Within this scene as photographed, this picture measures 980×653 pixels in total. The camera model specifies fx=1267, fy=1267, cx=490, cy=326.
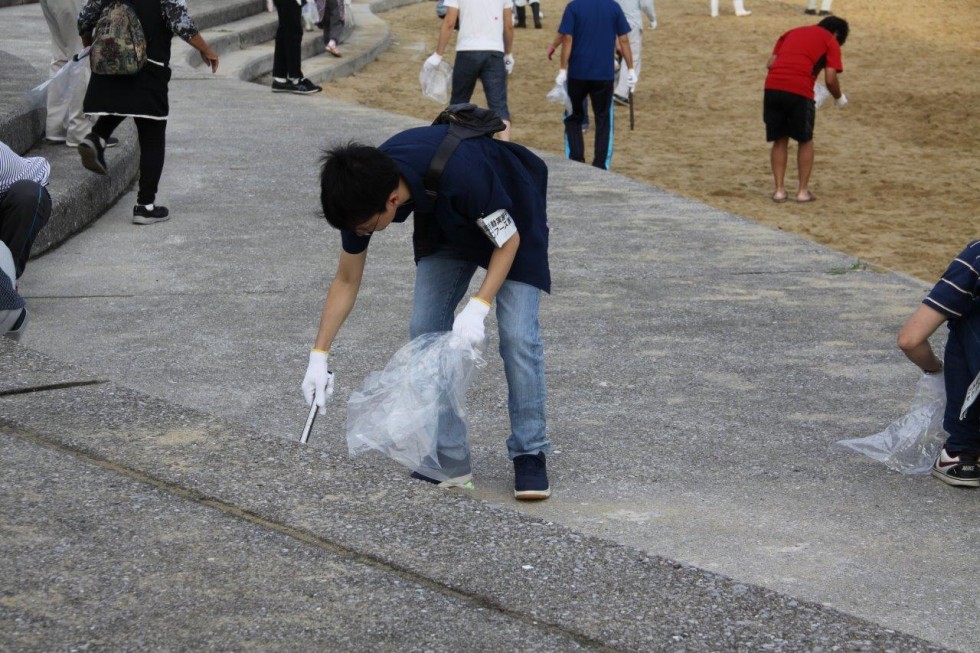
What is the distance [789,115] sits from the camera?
29.7 feet

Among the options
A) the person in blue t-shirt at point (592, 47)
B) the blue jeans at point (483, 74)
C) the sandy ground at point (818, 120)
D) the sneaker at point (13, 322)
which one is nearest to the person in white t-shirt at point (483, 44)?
the blue jeans at point (483, 74)

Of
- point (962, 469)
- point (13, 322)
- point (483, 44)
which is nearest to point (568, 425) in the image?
point (962, 469)

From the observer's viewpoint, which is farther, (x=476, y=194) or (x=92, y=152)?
(x=92, y=152)

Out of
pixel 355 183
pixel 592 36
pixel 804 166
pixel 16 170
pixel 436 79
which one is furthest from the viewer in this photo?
pixel 436 79

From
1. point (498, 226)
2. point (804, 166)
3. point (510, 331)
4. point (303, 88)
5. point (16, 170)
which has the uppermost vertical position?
point (498, 226)

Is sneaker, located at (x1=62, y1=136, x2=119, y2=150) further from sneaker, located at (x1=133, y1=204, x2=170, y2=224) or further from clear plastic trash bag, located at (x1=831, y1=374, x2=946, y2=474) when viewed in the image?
clear plastic trash bag, located at (x1=831, y1=374, x2=946, y2=474)

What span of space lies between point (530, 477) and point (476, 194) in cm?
92

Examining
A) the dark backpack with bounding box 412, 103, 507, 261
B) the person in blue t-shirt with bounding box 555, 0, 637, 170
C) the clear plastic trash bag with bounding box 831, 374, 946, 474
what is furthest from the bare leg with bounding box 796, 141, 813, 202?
the dark backpack with bounding box 412, 103, 507, 261

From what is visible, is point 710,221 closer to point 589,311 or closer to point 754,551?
point 589,311

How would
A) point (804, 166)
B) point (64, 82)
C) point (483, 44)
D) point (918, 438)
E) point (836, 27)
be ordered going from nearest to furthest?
point (918, 438) < point (64, 82) < point (483, 44) < point (836, 27) < point (804, 166)

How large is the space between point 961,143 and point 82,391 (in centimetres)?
1052

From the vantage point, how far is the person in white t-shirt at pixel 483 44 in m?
8.73

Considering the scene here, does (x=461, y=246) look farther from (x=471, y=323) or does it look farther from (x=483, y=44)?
(x=483, y=44)

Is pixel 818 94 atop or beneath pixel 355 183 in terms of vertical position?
beneath
